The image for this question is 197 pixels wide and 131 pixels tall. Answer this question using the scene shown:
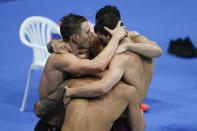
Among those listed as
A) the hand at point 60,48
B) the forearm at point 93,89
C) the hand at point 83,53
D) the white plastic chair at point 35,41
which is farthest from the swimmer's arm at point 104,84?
the white plastic chair at point 35,41

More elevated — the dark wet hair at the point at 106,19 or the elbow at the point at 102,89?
the dark wet hair at the point at 106,19

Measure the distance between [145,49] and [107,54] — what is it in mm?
325

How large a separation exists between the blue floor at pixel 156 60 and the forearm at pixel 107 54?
2.19 metres

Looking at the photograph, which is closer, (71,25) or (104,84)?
(104,84)

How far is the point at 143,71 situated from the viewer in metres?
3.04

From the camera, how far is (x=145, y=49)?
294cm

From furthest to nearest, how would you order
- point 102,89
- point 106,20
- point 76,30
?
point 76,30 → point 106,20 → point 102,89

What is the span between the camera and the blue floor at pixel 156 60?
511 centimetres

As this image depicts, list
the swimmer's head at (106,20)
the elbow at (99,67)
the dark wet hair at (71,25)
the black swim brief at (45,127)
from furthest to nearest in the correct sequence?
the black swim brief at (45,127), the dark wet hair at (71,25), the swimmer's head at (106,20), the elbow at (99,67)

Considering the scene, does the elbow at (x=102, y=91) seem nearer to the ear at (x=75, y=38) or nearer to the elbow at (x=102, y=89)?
the elbow at (x=102, y=89)

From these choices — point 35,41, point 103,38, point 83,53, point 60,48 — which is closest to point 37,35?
point 35,41

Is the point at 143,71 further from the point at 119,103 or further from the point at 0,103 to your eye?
the point at 0,103

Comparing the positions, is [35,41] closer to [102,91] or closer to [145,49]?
[145,49]

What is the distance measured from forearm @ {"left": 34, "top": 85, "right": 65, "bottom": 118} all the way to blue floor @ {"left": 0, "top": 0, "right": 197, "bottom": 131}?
5.95ft
